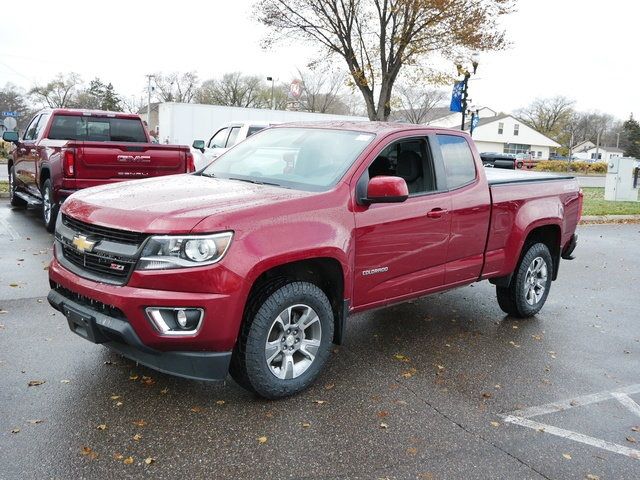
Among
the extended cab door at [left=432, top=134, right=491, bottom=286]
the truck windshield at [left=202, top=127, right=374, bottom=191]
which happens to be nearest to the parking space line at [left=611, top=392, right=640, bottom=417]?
the extended cab door at [left=432, top=134, right=491, bottom=286]

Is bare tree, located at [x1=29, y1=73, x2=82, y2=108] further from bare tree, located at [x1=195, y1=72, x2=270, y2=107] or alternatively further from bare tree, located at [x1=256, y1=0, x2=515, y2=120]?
bare tree, located at [x1=256, y1=0, x2=515, y2=120]

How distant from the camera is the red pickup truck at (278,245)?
131 inches

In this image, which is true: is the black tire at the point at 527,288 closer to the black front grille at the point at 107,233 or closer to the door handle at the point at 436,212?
the door handle at the point at 436,212

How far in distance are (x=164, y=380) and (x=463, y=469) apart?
6.80 ft

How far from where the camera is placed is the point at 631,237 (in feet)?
41.2

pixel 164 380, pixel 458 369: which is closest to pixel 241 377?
pixel 164 380

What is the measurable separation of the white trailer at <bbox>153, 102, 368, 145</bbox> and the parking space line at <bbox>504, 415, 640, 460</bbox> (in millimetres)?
22689

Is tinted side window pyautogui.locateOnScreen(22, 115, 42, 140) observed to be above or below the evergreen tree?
below

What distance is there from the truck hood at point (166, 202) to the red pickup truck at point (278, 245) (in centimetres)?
1

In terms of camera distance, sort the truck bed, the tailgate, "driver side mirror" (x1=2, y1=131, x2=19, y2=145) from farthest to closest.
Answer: "driver side mirror" (x1=2, y1=131, x2=19, y2=145) → the tailgate → the truck bed

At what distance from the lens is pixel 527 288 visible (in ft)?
19.8

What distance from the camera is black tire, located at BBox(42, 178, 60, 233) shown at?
8500mm

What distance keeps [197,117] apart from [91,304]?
78.6 ft

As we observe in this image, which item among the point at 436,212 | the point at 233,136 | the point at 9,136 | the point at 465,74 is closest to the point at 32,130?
the point at 9,136
